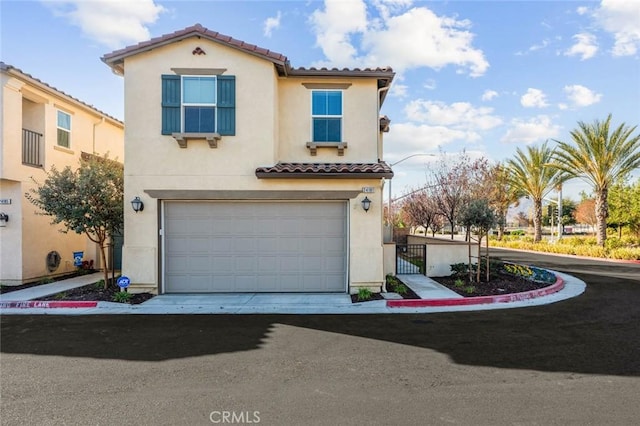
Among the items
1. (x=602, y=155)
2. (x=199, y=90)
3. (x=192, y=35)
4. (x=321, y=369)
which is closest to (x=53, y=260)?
(x=199, y=90)

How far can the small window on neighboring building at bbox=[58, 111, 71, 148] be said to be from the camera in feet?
45.9

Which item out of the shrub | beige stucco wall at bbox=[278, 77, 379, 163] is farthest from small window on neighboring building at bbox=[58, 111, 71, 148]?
the shrub

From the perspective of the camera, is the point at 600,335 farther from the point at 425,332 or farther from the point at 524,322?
the point at 425,332

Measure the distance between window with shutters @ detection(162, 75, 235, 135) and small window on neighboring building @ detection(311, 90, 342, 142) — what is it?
2527 mm

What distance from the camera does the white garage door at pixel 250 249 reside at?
1095 cm

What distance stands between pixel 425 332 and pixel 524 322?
2.45 meters

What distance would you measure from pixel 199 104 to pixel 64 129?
7.11 m

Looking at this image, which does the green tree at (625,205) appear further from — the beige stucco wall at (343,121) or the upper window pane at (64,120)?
the upper window pane at (64,120)

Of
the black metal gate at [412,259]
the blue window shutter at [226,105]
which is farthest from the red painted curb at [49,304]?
the black metal gate at [412,259]

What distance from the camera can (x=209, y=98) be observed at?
35.5 feet

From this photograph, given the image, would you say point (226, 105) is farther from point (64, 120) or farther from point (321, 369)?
point (321, 369)

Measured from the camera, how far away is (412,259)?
1681cm

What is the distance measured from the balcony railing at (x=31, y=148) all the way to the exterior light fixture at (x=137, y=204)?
202 inches

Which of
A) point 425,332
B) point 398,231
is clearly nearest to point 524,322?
point 425,332
